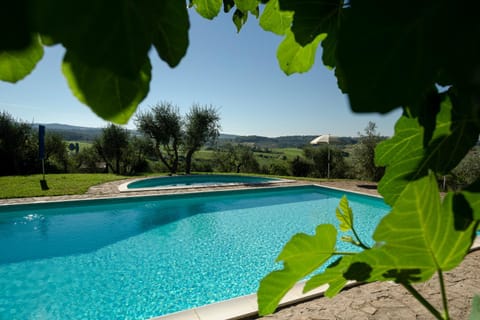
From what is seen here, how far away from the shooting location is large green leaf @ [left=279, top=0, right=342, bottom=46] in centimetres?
43

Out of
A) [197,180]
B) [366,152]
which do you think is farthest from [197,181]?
[366,152]

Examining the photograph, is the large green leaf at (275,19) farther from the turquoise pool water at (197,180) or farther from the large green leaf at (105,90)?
the turquoise pool water at (197,180)

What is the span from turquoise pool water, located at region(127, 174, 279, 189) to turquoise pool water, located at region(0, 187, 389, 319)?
4.64 m

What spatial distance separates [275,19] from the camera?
753 millimetres

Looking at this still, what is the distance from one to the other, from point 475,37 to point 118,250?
24.3 ft

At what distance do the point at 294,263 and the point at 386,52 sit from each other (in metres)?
0.35

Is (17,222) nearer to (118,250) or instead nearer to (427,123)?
(118,250)

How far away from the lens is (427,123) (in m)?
0.31

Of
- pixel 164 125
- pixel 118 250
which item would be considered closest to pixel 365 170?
pixel 164 125

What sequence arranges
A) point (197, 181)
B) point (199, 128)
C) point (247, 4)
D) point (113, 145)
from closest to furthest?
1. point (247, 4)
2. point (197, 181)
3. point (199, 128)
4. point (113, 145)

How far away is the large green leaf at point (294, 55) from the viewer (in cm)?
72

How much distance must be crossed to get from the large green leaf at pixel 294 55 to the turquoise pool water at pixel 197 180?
14.2 m

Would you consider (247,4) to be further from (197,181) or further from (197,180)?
(197,180)

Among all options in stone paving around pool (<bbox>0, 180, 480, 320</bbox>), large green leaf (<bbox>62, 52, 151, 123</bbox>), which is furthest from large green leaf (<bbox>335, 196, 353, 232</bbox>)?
stone paving around pool (<bbox>0, 180, 480, 320</bbox>)
